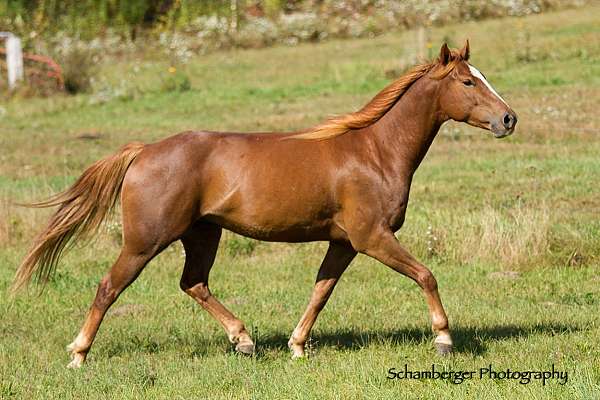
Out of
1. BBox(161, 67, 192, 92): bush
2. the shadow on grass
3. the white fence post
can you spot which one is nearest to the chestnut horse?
the shadow on grass

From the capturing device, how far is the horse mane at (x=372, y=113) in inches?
312

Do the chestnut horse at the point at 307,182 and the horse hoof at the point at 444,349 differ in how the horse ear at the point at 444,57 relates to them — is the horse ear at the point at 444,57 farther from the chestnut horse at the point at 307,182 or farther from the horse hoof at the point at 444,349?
the horse hoof at the point at 444,349

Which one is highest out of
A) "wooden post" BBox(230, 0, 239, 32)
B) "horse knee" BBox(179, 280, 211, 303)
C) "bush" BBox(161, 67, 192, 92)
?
"horse knee" BBox(179, 280, 211, 303)

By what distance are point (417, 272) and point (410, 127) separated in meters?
1.08

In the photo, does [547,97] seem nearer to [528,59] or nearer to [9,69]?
[528,59]

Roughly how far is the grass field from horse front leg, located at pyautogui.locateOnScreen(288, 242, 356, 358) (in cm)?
14

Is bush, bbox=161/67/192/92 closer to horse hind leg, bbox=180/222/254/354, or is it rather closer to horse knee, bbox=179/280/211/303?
horse hind leg, bbox=180/222/254/354

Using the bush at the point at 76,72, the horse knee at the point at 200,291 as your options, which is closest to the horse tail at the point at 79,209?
the horse knee at the point at 200,291

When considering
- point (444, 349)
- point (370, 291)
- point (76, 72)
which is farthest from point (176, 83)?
point (444, 349)

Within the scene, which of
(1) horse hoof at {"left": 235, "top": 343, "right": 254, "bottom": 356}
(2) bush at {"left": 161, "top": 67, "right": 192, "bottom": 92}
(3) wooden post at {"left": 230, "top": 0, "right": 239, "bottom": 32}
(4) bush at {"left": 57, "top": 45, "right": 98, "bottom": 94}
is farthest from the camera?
(3) wooden post at {"left": 230, "top": 0, "right": 239, "bottom": 32}

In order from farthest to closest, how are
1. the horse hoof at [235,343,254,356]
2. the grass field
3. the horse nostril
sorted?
the horse hoof at [235,343,254,356], the horse nostril, the grass field

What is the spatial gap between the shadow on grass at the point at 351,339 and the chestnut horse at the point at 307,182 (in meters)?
0.37

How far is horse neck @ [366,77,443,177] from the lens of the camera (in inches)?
310

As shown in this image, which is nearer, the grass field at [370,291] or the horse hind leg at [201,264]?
the grass field at [370,291]
